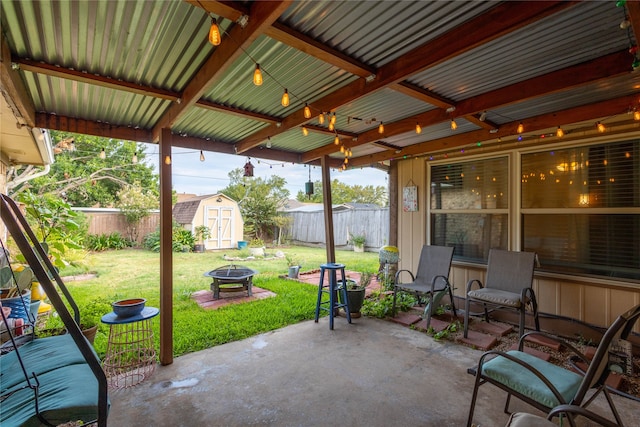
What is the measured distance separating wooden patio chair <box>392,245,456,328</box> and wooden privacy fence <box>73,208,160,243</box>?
1056 cm

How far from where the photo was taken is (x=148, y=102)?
280 cm

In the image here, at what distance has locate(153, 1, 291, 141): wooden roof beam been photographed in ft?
4.85

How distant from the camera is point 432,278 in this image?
4316 mm

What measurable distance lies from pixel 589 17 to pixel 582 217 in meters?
2.59

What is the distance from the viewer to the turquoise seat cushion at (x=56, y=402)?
4.11 ft

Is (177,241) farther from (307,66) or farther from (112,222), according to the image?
(307,66)

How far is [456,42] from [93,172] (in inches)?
566

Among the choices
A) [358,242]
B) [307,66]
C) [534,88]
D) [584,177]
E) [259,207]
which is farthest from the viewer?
[259,207]

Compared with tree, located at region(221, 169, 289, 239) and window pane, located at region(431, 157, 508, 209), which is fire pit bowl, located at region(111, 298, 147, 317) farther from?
tree, located at region(221, 169, 289, 239)

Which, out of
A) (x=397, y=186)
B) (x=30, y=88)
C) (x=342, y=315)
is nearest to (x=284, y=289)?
(x=342, y=315)

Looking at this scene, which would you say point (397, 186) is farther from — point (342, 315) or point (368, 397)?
point (368, 397)

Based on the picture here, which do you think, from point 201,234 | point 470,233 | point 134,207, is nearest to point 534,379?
point 470,233

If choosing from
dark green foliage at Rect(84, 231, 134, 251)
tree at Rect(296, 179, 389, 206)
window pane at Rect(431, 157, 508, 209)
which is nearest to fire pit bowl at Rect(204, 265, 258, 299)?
window pane at Rect(431, 157, 508, 209)

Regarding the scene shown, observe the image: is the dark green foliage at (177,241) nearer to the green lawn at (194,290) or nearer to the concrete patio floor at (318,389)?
the green lawn at (194,290)
